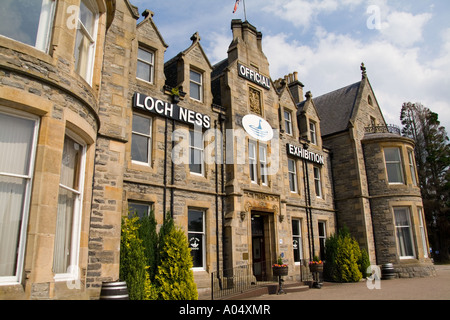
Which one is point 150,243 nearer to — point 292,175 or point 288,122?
point 292,175

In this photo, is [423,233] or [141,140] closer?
[141,140]

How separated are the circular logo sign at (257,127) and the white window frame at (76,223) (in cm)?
924


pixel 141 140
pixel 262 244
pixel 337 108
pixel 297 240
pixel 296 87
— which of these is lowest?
pixel 262 244

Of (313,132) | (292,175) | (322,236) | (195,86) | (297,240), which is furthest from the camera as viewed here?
(313,132)

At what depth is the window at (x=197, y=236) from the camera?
13.6 m

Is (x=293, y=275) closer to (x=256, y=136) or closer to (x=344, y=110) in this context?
(x=256, y=136)

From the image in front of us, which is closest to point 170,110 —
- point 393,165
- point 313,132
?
point 313,132

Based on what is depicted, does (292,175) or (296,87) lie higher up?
(296,87)

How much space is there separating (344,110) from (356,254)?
414 inches

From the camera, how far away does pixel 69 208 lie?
7.80 meters

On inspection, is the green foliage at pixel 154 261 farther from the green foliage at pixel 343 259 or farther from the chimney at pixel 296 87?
the chimney at pixel 296 87

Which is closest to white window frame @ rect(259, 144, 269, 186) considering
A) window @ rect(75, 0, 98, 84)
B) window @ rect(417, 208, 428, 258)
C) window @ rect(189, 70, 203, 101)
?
window @ rect(189, 70, 203, 101)

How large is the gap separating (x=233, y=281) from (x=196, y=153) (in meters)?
5.34

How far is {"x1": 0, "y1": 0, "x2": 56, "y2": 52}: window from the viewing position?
6.83 meters
